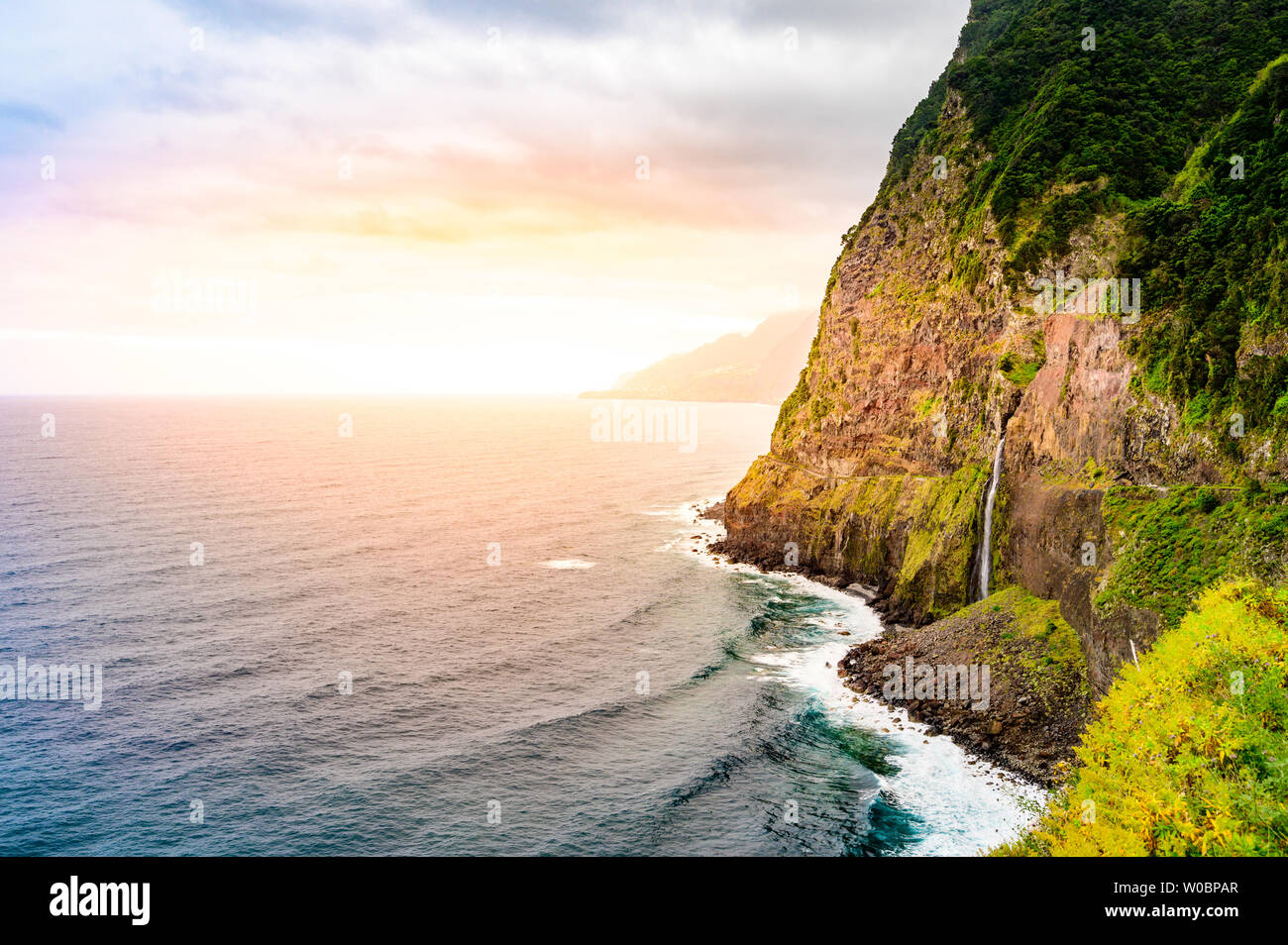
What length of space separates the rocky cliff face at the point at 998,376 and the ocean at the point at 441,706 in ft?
29.3

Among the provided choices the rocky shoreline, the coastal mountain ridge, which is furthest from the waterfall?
the rocky shoreline

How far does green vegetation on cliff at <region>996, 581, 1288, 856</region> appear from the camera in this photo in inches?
744

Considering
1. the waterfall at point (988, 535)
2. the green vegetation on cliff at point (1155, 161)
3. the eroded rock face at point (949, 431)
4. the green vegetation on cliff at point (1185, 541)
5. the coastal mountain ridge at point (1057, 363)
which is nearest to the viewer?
the green vegetation on cliff at point (1185, 541)

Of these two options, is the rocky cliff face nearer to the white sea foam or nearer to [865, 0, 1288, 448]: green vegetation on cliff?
[865, 0, 1288, 448]: green vegetation on cliff

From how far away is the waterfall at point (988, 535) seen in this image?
58.1 m

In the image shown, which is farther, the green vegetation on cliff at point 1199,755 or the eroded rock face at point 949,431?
the eroded rock face at point 949,431

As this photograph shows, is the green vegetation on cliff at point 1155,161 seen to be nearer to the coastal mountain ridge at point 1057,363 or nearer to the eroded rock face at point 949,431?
the coastal mountain ridge at point 1057,363

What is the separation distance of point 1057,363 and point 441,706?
50.0 metres

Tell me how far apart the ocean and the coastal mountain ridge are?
743 cm

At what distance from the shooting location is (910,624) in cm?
6194

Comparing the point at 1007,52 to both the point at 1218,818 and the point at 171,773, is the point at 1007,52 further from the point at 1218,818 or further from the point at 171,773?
the point at 171,773

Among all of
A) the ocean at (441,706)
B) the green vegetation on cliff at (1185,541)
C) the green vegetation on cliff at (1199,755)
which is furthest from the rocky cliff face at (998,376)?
the green vegetation on cliff at (1199,755)

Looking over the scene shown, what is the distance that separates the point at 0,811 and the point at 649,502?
311ft
